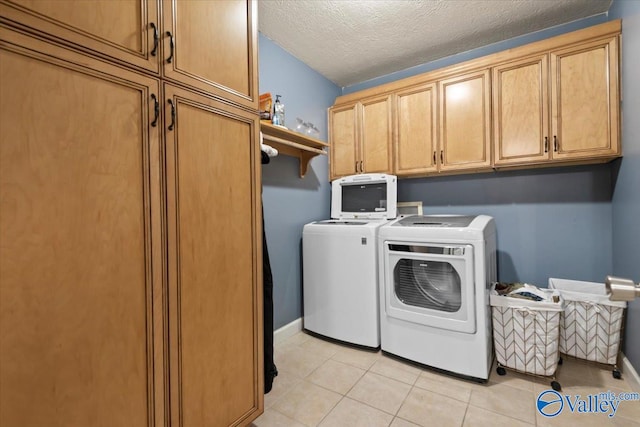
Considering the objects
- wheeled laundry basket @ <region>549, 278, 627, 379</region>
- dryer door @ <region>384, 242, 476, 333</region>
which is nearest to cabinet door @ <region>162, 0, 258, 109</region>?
dryer door @ <region>384, 242, 476, 333</region>

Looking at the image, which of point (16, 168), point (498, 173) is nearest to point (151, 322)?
point (16, 168)

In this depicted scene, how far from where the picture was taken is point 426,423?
1470 mm

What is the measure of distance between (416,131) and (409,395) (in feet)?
6.40

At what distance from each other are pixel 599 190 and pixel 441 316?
1.52m

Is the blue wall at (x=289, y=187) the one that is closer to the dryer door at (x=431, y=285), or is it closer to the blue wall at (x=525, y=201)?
the blue wall at (x=525, y=201)

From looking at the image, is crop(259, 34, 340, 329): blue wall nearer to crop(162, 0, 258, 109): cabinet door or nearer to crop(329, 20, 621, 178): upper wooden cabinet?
crop(329, 20, 621, 178): upper wooden cabinet

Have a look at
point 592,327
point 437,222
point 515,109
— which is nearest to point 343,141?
point 437,222

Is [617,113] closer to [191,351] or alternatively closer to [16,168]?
[191,351]

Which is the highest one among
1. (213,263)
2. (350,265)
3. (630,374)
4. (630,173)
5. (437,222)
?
(630,173)

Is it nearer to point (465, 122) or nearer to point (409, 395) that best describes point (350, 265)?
point (409, 395)

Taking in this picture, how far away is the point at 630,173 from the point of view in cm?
170

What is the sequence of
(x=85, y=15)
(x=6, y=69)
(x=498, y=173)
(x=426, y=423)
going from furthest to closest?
(x=498, y=173) < (x=426, y=423) < (x=85, y=15) < (x=6, y=69)

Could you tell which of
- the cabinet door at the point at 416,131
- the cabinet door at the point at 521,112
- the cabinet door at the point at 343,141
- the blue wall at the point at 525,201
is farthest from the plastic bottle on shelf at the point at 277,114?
the cabinet door at the point at 521,112

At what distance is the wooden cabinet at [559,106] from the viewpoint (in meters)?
1.83
